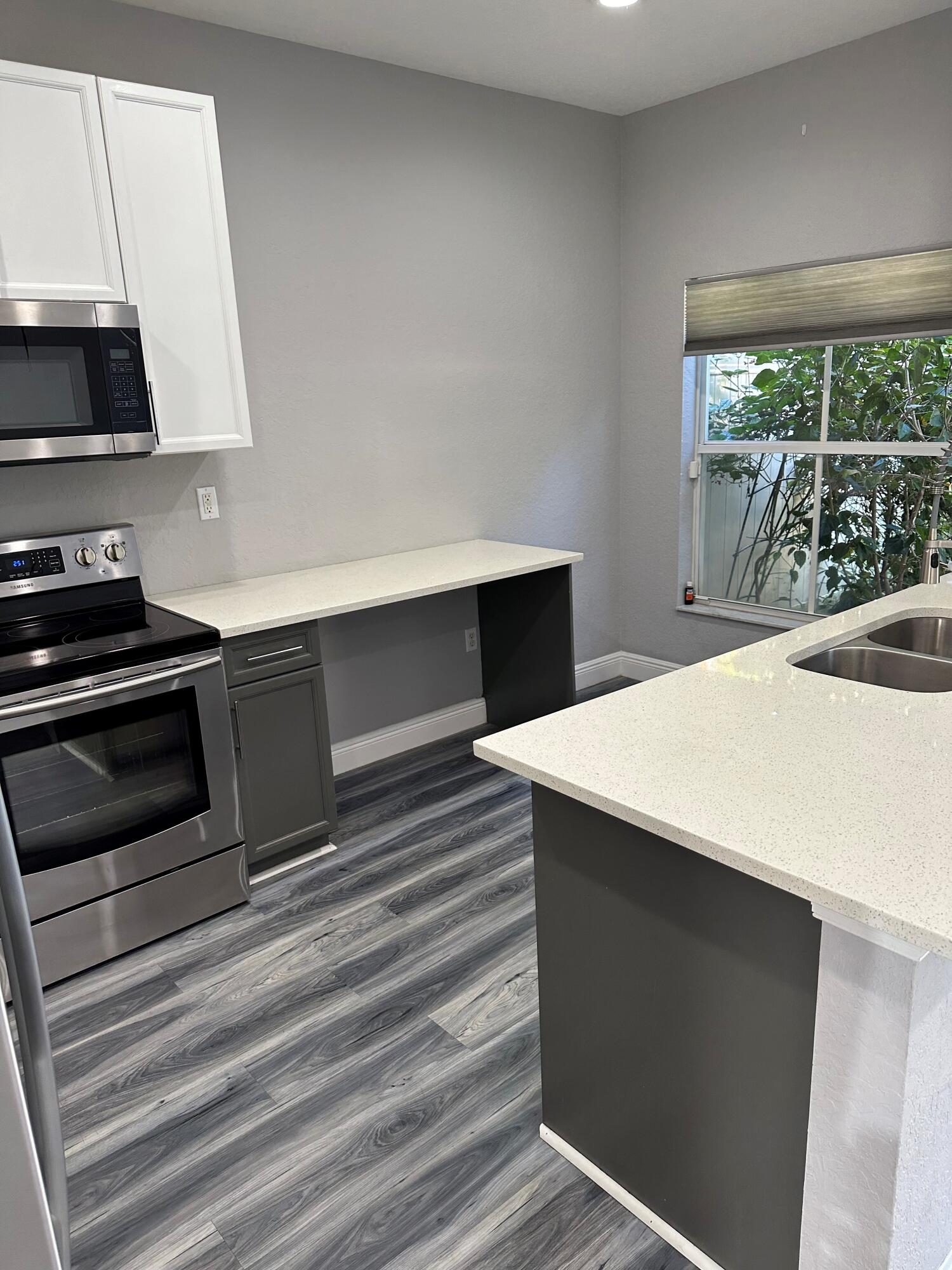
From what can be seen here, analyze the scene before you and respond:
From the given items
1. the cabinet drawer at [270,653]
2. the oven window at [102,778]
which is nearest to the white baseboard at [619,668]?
the cabinet drawer at [270,653]

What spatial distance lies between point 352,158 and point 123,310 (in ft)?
4.18

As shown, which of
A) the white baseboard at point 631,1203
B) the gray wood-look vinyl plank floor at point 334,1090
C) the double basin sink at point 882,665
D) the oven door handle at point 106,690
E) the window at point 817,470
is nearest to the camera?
the white baseboard at point 631,1203

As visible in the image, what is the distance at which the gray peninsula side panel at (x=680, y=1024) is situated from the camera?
130cm

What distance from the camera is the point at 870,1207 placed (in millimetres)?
1212

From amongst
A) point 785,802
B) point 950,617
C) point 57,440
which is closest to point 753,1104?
point 785,802

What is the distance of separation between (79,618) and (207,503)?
0.61 metres

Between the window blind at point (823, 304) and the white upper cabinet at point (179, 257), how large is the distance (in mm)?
2178

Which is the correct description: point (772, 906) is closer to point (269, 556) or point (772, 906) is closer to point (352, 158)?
point (269, 556)

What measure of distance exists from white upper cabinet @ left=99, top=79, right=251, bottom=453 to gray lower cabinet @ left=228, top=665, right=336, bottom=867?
2.54ft

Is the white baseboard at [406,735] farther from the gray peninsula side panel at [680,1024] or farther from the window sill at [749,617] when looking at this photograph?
the gray peninsula side panel at [680,1024]

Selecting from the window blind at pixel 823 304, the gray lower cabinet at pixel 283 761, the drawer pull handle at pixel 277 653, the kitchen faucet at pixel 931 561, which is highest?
the window blind at pixel 823 304

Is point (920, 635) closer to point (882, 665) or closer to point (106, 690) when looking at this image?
point (882, 665)

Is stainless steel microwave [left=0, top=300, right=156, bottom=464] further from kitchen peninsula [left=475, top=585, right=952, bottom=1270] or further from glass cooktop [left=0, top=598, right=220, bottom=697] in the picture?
kitchen peninsula [left=475, top=585, right=952, bottom=1270]

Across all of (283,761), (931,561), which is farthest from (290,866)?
(931,561)
